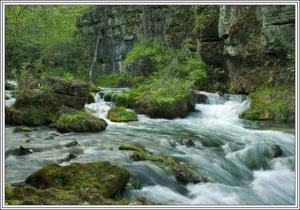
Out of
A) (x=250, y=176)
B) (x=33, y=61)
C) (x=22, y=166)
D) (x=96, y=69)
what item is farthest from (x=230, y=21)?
(x=96, y=69)

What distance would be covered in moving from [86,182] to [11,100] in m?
10.0

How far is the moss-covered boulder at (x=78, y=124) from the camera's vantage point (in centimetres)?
1390

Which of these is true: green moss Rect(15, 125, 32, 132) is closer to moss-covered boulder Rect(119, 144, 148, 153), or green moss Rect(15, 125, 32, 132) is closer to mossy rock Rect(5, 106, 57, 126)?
mossy rock Rect(5, 106, 57, 126)

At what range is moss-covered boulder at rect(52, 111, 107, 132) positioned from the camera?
13898 millimetres

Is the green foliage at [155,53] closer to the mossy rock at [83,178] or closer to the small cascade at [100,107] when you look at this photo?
the small cascade at [100,107]

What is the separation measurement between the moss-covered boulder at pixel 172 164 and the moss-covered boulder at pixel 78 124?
2.96 meters

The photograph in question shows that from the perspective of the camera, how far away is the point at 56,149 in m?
11.3

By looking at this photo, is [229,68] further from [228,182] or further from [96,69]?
[96,69]

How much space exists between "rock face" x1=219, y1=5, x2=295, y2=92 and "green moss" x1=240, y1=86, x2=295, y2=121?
3.85ft

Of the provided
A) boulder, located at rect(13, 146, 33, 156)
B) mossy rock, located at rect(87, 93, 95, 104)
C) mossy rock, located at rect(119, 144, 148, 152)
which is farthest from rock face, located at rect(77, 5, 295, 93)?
boulder, located at rect(13, 146, 33, 156)

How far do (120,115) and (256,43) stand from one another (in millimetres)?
8233

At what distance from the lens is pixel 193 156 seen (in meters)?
11.1

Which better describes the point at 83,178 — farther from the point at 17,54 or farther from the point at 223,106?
the point at 17,54

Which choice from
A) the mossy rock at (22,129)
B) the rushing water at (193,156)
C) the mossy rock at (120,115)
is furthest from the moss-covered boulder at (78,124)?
the mossy rock at (120,115)
